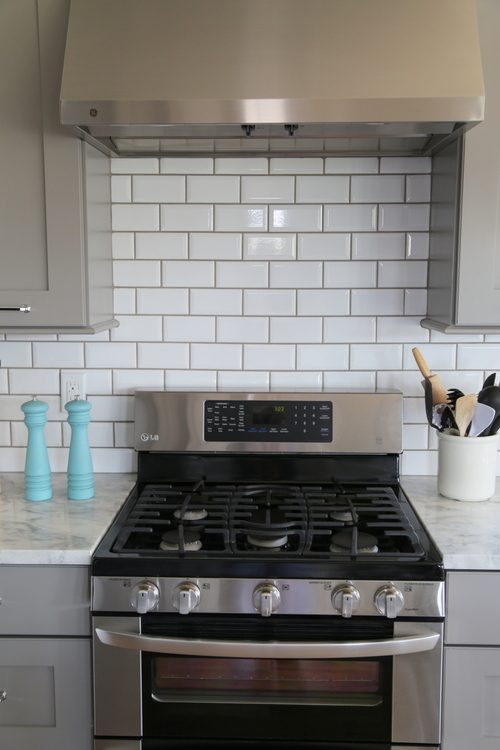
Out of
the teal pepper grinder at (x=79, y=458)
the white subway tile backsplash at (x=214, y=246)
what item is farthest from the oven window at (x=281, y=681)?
the white subway tile backsplash at (x=214, y=246)

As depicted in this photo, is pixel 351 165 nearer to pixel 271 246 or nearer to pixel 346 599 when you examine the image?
pixel 271 246

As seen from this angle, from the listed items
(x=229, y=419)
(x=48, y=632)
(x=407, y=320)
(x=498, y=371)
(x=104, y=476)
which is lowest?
(x=48, y=632)

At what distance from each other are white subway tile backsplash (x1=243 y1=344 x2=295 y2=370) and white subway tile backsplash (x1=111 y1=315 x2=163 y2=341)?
10.7 inches

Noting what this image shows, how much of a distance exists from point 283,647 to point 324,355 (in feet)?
3.06

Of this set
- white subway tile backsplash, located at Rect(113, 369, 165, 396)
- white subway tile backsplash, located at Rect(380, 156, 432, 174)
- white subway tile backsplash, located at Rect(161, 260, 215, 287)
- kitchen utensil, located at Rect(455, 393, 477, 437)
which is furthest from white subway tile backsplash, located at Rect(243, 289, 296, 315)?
kitchen utensil, located at Rect(455, 393, 477, 437)

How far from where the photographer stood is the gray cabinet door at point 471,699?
60.3 inches

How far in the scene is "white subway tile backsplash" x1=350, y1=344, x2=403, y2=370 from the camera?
2135 mm

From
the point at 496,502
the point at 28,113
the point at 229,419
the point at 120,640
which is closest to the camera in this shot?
the point at 120,640

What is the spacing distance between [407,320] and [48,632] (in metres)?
1.30

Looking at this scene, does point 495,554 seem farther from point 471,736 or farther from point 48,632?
point 48,632

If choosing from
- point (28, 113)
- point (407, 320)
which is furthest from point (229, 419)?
point (28, 113)

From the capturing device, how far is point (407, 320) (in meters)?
2.12

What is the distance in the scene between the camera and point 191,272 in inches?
83.3

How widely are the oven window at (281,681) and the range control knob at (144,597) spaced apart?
128mm
